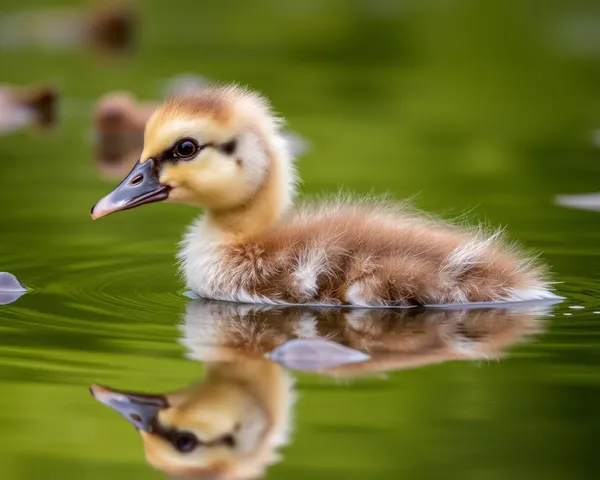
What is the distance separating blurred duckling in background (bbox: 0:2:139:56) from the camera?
2000 cm

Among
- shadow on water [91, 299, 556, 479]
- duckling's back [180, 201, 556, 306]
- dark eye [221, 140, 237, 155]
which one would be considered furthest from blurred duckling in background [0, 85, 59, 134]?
shadow on water [91, 299, 556, 479]

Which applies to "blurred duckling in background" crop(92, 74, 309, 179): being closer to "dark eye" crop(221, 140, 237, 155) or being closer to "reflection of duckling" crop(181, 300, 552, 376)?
"dark eye" crop(221, 140, 237, 155)

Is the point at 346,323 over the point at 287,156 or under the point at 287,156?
under

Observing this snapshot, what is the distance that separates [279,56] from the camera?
18703 mm

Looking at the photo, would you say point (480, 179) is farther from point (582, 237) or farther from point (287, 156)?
point (287, 156)

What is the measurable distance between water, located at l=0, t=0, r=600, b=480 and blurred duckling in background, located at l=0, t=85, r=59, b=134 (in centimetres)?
31

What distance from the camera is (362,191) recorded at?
972 cm

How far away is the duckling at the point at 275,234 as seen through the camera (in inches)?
254

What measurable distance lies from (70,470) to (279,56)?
14663 mm

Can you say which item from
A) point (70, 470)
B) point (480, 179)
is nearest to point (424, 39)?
point (480, 179)

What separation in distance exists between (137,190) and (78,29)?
14.9 meters

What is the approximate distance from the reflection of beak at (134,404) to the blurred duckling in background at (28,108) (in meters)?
8.22

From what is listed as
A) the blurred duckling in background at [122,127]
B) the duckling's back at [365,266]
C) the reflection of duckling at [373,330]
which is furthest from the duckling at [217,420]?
the blurred duckling in background at [122,127]

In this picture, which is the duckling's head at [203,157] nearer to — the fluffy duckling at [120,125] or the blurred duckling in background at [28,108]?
the fluffy duckling at [120,125]
